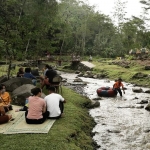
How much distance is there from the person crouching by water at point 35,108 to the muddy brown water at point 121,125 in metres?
2.88

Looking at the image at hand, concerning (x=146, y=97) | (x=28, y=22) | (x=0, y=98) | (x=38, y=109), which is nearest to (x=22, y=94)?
(x=0, y=98)

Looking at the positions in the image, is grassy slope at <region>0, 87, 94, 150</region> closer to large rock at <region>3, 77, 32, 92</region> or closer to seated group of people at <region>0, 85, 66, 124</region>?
seated group of people at <region>0, 85, 66, 124</region>

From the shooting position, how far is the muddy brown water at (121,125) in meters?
10.2

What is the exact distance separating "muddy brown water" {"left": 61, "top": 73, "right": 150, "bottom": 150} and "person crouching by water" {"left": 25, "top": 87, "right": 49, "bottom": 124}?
2879 millimetres

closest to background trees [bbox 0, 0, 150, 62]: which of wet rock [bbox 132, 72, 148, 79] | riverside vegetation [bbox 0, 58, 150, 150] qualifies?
wet rock [bbox 132, 72, 148, 79]

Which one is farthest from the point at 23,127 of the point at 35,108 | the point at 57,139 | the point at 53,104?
the point at 57,139

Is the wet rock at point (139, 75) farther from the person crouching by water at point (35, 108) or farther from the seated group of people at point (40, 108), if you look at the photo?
the person crouching by water at point (35, 108)

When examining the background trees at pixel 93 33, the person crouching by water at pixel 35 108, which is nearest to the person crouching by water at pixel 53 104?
the person crouching by water at pixel 35 108

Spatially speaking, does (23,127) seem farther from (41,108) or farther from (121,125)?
(121,125)

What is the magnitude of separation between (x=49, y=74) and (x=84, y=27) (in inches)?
1778

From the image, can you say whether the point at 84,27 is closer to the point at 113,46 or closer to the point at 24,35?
the point at 113,46

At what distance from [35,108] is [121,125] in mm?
5770

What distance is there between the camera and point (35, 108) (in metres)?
8.62

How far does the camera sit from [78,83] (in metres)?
28.7
